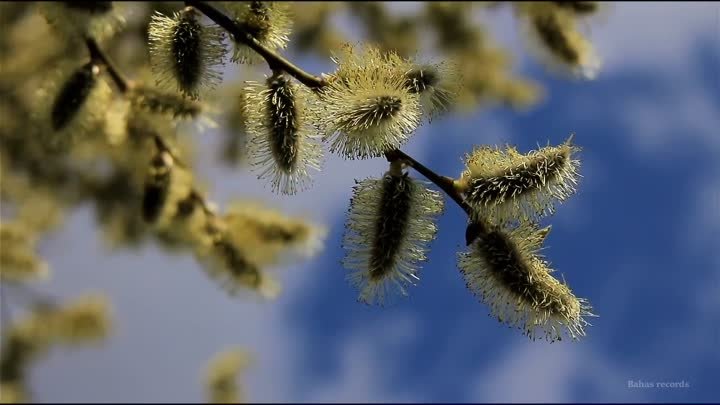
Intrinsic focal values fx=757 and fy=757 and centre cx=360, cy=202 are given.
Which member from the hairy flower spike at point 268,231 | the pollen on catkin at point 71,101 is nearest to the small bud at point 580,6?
the hairy flower spike at point 268,231

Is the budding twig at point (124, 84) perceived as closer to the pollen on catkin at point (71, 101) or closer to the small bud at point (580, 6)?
the pollen on catkin at point (71, 101)

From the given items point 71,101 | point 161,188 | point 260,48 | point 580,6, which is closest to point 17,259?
point 161,188

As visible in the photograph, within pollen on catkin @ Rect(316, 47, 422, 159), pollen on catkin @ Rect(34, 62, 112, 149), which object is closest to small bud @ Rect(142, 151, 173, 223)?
pollen on catkin @ Rect(34, 62, 112, 149)

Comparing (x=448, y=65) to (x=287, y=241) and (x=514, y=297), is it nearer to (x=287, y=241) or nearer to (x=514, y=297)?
(x=514, y=297)

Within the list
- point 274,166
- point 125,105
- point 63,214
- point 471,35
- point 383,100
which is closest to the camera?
point 383,100

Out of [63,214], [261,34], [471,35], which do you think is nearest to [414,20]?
[471,35]

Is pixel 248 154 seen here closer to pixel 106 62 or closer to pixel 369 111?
pixel 369 111
